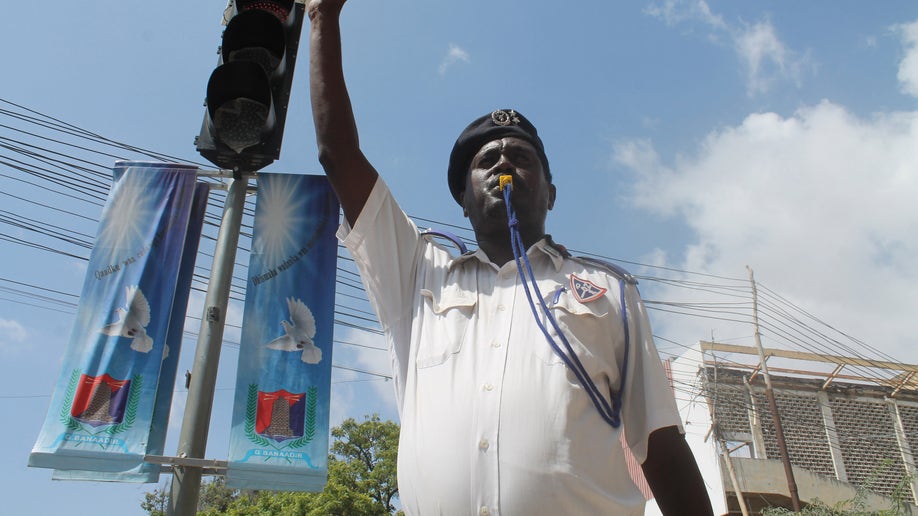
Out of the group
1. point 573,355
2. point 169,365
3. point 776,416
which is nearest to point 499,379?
point 573,355

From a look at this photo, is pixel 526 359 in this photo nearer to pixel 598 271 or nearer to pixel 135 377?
pixel 598 271

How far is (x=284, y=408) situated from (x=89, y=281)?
1.37 metres

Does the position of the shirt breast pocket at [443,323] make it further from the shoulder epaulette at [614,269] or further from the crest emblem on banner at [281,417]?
the crest emblem on banner at [281,417]

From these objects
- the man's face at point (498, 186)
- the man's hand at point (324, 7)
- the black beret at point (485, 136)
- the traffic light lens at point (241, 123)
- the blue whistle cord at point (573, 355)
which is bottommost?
the blue whistle cord at point (573, 355)

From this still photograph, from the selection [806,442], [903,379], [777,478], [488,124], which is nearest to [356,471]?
[777,478]

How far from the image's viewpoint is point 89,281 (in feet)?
12.9

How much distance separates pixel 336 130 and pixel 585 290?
1032mm

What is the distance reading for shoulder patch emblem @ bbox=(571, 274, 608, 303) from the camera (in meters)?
2.26

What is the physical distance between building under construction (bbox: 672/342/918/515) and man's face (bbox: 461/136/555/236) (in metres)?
18.6

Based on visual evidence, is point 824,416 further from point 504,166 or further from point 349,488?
point 504,166

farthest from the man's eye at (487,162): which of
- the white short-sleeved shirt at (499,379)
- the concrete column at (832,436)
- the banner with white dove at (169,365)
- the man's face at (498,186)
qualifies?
the concrete column at (832,436)

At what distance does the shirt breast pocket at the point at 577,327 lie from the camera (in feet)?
6.82

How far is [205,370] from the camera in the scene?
2916 mm

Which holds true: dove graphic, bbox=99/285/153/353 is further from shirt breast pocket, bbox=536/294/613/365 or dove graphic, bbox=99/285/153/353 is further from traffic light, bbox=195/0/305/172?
shirt breast pocket, bbox=536/294/613/365
